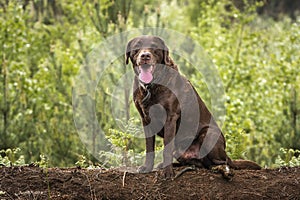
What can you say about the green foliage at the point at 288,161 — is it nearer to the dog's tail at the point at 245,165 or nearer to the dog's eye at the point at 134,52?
the dog's tail at the point at 245,165

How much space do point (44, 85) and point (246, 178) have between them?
5.82 metres

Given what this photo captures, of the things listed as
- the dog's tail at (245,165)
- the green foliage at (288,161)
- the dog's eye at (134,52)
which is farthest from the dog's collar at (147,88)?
the green foliage at (288,161)

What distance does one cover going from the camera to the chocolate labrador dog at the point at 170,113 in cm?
513

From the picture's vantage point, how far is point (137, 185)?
186 inches

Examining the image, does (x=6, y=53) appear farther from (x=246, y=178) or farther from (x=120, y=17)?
(x=246, y=178)

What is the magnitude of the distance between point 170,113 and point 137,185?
2.63ft

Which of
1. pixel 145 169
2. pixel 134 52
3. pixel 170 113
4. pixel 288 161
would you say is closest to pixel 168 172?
pixel 145 169

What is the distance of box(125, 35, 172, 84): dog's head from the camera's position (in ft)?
16.8

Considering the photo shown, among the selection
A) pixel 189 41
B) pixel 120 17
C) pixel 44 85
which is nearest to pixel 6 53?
pixel 44 85

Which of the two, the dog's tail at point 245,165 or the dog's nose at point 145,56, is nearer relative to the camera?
the dog's nose at point 145,56

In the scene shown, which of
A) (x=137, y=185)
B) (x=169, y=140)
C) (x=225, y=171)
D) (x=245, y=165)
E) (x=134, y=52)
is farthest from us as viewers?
(x=245, y=165)

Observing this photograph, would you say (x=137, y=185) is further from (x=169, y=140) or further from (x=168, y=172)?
(x=169, y=140)

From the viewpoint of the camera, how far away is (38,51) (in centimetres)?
1083

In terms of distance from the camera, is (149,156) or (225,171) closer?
(225,171)
